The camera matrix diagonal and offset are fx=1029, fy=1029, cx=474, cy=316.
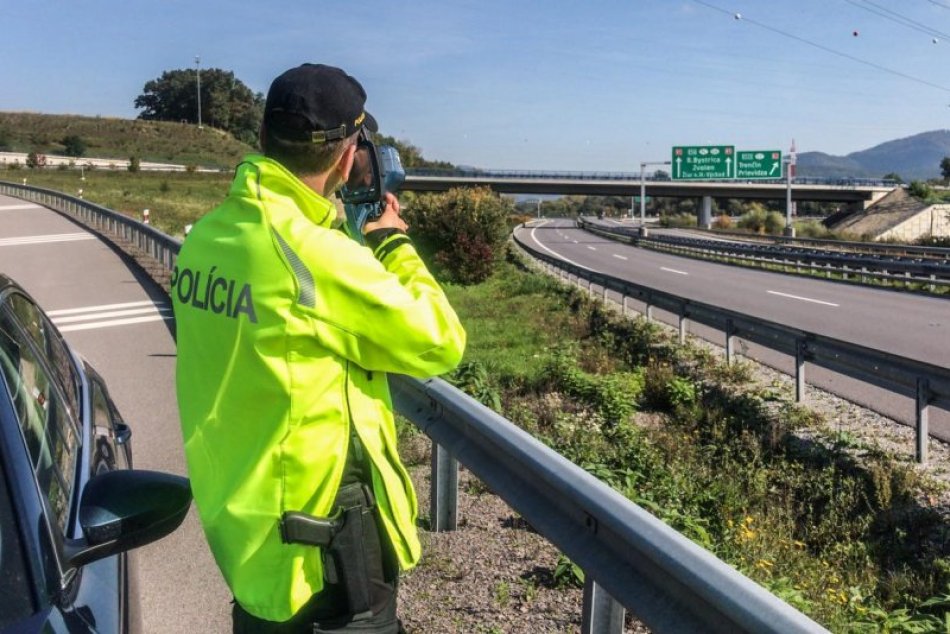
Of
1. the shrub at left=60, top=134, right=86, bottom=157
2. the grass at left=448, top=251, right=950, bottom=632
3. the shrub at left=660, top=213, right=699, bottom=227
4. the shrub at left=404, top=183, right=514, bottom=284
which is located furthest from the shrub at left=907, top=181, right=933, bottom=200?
the shrub at left=60, top=134, right=86, bottom=157

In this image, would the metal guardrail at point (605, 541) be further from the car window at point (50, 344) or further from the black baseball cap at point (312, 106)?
the car window at point (50, 344)

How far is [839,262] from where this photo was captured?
3173 centimetres

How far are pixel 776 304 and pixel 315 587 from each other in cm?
2117

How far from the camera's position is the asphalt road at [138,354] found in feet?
15.8

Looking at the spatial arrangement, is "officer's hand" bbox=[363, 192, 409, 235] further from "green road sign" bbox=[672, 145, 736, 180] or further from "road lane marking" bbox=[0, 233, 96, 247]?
"green road sign" bbox=[672, 145, 736, 180]

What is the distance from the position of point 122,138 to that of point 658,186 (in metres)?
64.0

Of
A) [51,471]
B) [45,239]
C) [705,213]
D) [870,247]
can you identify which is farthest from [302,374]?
[705,213]

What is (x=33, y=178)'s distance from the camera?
66250 millimetres

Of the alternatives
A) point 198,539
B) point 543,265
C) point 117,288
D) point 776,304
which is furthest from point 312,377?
point 543,265

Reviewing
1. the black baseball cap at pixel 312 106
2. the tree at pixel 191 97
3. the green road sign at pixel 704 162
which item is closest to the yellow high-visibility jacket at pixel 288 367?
the black baseball cap at pixel 312 106

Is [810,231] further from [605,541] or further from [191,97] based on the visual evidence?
[191,97]

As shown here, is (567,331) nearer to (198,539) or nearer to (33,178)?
(198,539)

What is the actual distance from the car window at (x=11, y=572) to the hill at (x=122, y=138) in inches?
4017

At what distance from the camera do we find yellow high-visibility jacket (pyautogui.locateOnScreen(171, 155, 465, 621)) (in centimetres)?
230
